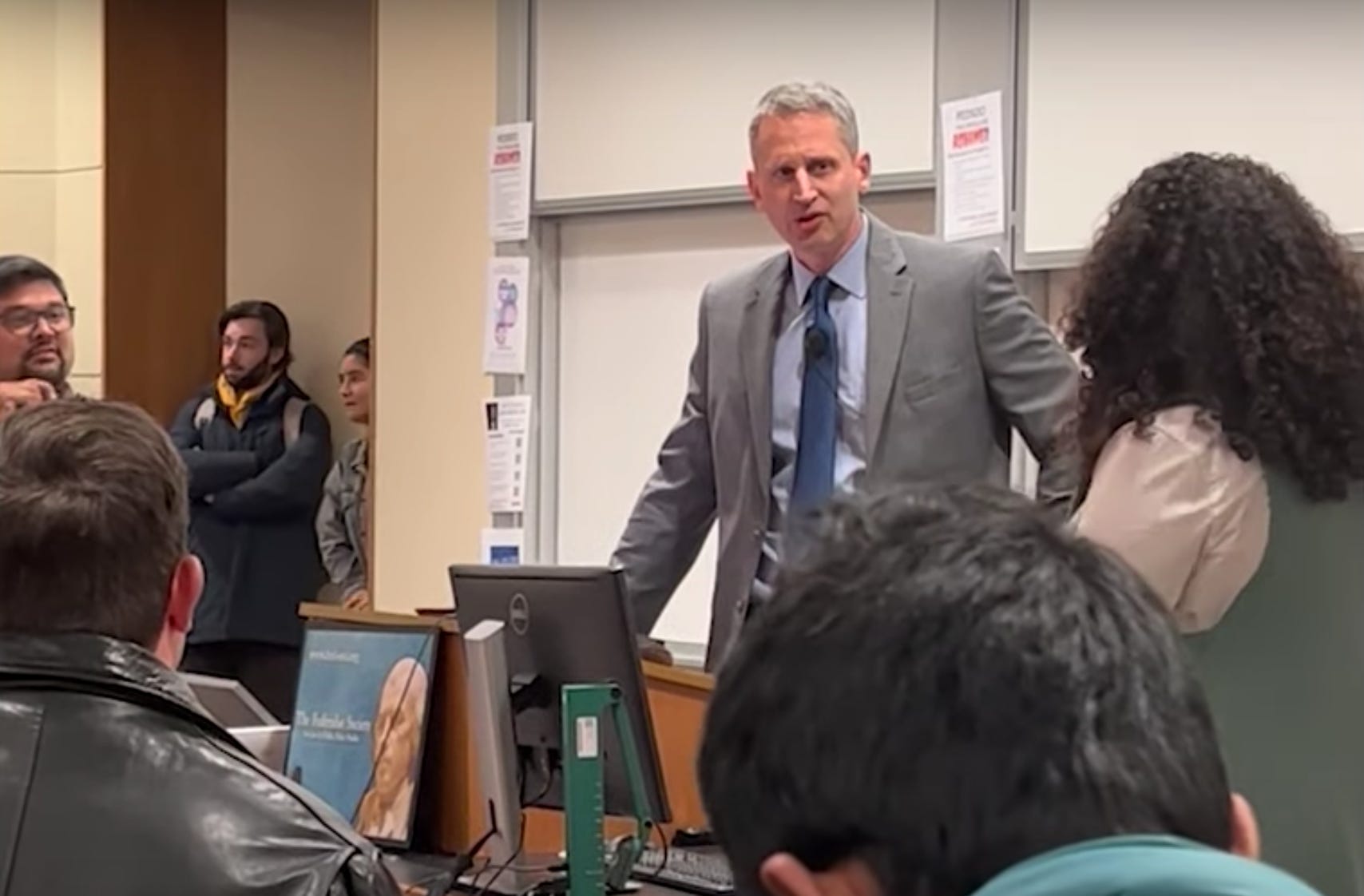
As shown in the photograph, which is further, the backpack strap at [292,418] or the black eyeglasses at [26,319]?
the backpack strap at [292,418]

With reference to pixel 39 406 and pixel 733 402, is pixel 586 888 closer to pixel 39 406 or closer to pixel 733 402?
pixel 39 406

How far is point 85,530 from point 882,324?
1.55 m

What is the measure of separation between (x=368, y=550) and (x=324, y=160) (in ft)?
5.92

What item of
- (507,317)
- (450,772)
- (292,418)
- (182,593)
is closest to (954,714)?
(182,593)

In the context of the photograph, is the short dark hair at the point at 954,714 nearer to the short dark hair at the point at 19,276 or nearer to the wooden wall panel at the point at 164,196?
the short dark hair at the point at 19,276

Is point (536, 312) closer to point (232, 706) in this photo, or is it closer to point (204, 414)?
point (204, 414)

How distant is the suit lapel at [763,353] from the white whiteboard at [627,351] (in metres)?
1.61

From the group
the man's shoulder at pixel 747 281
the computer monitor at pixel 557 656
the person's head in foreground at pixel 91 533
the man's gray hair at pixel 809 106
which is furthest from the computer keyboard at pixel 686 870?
the man's gray hair at pixel 809 106

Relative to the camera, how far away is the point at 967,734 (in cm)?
70

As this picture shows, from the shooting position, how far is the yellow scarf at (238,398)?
623 centimetres

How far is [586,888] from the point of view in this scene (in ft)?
7.41

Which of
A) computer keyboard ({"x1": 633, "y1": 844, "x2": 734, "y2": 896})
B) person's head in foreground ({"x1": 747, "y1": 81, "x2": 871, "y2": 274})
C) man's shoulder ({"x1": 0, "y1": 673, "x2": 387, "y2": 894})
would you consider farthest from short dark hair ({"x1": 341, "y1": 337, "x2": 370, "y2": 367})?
man's shoulder ({"x1": 0, "y1": 673, "x2": 387, "y2": 894})

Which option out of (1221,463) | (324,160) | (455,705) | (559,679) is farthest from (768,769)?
(324,160)

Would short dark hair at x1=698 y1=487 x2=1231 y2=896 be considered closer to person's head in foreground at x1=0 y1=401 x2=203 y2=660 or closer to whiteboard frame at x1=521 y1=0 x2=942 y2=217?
person's head in foreground at x1=0 y1=401 x2=203 y2=660
